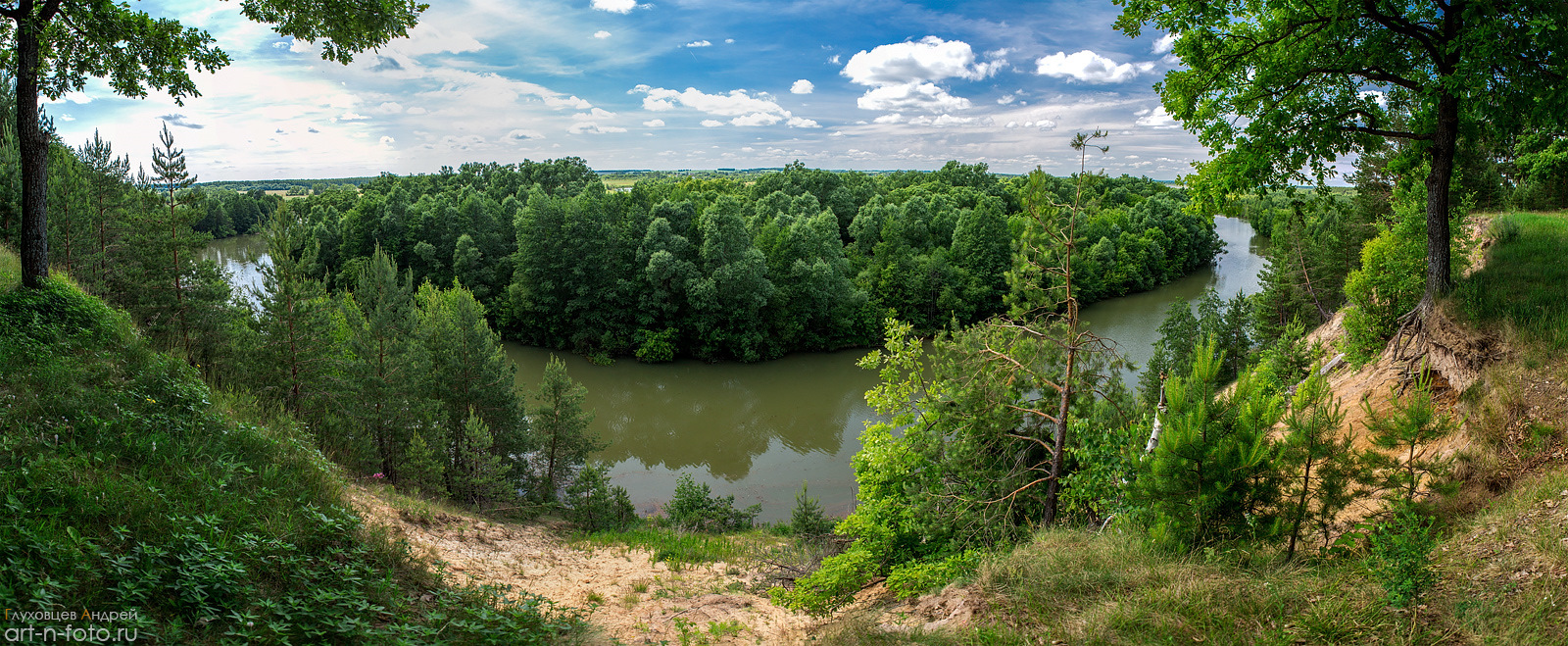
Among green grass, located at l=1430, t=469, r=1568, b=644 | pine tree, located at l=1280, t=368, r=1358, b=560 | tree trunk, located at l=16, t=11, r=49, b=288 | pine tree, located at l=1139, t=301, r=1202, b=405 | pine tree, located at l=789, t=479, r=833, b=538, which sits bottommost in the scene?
pine tree, located at l=789, t=479, r=833, b=538

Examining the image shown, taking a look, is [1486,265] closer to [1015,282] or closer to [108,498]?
[1015,282]

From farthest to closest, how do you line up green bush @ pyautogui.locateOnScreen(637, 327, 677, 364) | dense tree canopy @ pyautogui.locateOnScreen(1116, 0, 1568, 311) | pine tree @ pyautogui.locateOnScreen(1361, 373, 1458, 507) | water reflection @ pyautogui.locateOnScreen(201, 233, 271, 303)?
water reflection @ pyautogui.locateOnScreen(201, 233, 271, 303), green bush @ pyautogui.locateOnScreen(637, 327, 677, 364), dense tree canopy @ pyautogui.locateOnScreen(1116, 0, 1568, 311), pine tree @ pyautogui.locateOnScreen(1361, 373, 1458, 507)

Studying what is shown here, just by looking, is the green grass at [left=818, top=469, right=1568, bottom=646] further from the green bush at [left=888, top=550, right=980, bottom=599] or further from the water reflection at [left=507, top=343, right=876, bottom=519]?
the water reflection at [left=507, top=343, right=876, bottom=519]

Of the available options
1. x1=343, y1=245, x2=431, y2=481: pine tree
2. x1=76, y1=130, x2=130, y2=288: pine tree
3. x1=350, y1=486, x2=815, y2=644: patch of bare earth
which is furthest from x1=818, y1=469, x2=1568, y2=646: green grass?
x1=76, y1=130, x2=130, y2=288: pine tree

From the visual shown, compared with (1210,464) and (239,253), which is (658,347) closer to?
(1210,464)

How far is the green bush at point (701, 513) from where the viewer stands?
16.0 meters

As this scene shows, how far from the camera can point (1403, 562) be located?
14.1 ft

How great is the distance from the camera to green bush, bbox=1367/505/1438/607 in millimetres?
4285

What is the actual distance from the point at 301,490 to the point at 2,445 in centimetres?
201

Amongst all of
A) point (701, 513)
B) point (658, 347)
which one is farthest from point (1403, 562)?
point (658, 347)

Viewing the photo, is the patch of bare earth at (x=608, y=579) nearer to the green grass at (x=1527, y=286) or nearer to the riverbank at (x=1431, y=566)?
the riverbank at (x=1431, y=566)

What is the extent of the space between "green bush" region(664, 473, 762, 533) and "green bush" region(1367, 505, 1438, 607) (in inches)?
506

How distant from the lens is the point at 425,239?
41.9m

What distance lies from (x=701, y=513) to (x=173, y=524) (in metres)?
11.9
